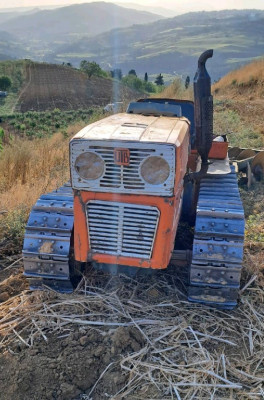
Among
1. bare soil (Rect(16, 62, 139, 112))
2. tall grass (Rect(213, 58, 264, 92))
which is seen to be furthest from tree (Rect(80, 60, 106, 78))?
tall grass (Rect(213, 58, 264, 92))

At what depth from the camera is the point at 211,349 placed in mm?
3529

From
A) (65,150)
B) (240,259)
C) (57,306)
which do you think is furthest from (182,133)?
(65,150)

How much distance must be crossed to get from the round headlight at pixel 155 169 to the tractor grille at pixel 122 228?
25cm

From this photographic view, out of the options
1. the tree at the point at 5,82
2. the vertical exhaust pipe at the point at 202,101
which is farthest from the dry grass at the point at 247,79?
the tree at the point at 5,82

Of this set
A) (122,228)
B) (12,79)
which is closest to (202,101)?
(122,228)

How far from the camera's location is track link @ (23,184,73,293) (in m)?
4.00

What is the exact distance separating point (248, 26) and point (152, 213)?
209 m

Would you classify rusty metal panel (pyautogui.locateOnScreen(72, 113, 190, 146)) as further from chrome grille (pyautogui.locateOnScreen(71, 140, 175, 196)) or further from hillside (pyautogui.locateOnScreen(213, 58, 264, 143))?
hillside (pyautogui.locateOnScreen(213, 58, 264, 143))

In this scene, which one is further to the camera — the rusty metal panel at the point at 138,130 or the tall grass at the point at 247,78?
the tall grass at the point at 247,78

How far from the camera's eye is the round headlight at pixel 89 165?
338 cm

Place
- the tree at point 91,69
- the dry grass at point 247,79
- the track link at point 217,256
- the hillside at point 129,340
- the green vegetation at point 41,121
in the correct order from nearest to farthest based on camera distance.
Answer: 1. the hillside at point 129,340
2. the track link at point 217,256
3. the dry grass at point 247,79
4. the green vegetation at point 41,121
5. the tree at point 91,69

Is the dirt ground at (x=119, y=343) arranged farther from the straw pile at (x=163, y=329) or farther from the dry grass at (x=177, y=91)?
the dry grass at (x=177, y=91)

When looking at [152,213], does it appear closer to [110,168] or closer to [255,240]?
[110,168]

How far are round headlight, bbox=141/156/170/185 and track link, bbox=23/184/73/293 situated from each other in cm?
107
